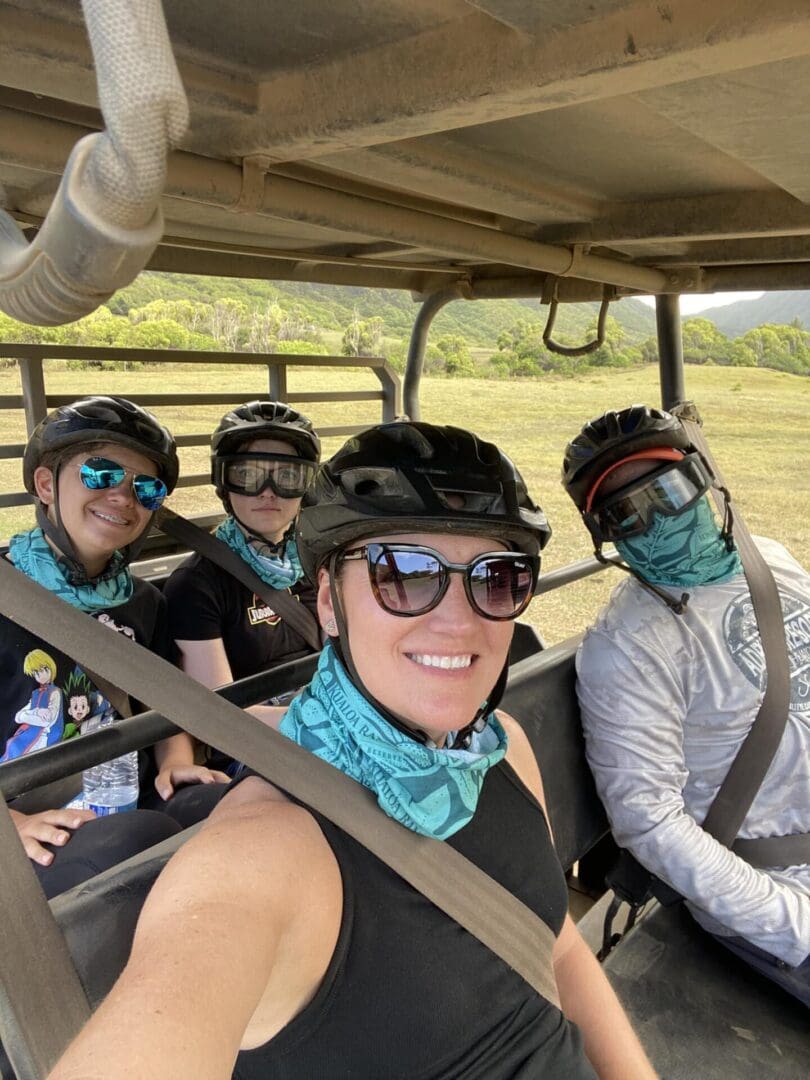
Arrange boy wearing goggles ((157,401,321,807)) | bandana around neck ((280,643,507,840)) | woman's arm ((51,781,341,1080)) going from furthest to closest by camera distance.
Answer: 1. boy wearing goggles ((157,401,321,807))
2. bandana around neck ((280,643,507,840))
3. woman's arm ((51,781,341,1080))

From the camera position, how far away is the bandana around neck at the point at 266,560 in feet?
8.40

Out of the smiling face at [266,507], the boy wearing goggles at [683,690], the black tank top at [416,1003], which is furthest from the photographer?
the smiling face at [266,507]

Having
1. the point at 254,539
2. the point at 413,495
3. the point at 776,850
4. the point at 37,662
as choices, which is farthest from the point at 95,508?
the point at 776,850

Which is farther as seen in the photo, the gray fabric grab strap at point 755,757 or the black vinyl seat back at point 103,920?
the gray fabric grab strap at point 755,757

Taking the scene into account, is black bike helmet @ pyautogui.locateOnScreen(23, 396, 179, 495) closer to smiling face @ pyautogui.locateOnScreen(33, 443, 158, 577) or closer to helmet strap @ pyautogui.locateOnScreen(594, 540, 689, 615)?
smiling face @ pyautogui.locateOnScreen(33, 443, 158, 577)

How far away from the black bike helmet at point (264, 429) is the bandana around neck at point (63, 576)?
2.19ft

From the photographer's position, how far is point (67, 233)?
483 mm

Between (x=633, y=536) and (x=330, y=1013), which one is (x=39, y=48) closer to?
(x=330, y=1013)

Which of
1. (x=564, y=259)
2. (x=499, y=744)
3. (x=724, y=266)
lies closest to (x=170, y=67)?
(x=499, y=744)

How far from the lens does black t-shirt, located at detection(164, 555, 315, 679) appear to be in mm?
2400

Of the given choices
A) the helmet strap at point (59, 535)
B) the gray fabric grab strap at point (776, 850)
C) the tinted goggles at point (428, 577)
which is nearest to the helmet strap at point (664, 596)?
the gray fabric grab strap at point (776, 850)

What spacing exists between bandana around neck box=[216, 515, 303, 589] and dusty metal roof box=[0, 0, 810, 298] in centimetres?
101

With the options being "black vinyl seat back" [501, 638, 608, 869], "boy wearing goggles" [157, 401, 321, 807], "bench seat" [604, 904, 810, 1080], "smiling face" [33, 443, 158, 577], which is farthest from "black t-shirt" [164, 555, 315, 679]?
"bench seat" [604, 904, 810, 1080]

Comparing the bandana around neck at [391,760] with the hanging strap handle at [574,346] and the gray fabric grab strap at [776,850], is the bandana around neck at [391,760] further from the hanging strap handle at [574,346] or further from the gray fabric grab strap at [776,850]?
the hanging strap handle at [574,346]
